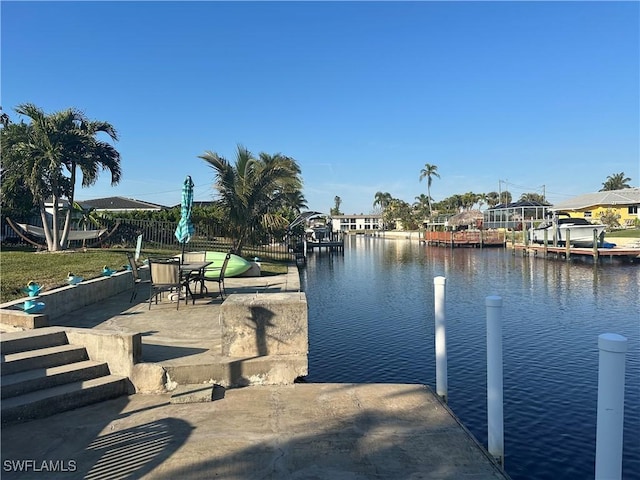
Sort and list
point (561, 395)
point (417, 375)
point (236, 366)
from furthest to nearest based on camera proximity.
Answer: point (417, 375) < point (561, 395) < point (236, 366)

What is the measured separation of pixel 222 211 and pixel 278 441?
19.3 m

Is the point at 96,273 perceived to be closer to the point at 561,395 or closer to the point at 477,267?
the point at 561,395

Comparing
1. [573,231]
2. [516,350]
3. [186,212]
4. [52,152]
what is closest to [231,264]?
[186,212]

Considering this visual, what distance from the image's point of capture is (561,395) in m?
7.05

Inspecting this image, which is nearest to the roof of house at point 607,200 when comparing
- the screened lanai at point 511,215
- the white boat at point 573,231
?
the screened lanai at point 511,215

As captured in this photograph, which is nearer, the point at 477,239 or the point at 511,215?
the point at 477,239

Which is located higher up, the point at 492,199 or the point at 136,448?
the point at 492,199

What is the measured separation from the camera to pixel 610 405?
2.85 meters

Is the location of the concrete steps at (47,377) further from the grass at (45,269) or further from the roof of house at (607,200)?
the roof of house at (607,200)

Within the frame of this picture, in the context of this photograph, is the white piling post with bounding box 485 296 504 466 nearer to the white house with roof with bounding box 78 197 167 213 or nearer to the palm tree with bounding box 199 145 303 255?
the palm tree with bounding box 199 145 303 255

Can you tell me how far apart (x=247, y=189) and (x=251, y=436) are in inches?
736

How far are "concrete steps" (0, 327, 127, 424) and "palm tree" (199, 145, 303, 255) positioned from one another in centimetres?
1548

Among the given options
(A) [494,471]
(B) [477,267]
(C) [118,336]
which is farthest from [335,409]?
(B) [477,267]

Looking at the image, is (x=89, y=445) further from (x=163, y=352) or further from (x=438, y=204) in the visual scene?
(x=438, y=204)
